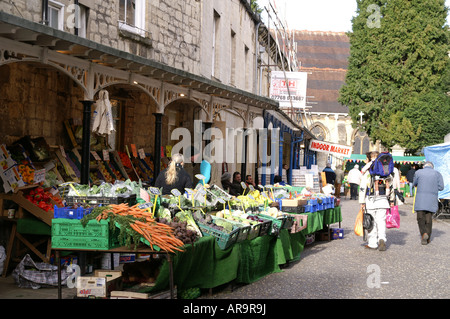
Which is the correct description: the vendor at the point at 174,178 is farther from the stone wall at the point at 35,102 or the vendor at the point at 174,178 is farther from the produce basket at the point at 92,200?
the produce basket at the point at 92,200

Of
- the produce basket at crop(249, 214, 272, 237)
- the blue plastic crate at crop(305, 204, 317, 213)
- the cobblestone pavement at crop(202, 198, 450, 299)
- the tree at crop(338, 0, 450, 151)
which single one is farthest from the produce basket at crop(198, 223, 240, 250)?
the tree at crop(338, 0, 450, 151)

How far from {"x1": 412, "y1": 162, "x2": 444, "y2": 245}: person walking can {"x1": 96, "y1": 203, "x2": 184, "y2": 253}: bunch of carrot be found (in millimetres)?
8290

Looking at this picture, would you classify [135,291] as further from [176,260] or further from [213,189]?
[213,189]

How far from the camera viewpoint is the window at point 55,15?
445 inches

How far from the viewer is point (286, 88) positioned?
25156 mm

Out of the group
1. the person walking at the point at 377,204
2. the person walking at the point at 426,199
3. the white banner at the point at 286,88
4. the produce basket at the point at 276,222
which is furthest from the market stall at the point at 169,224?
the white banner at the point at 286,88

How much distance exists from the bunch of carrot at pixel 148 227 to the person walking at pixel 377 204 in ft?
20.8

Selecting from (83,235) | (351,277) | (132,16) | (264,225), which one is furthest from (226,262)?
(132,16)

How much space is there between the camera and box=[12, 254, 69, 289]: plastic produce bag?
321 inches

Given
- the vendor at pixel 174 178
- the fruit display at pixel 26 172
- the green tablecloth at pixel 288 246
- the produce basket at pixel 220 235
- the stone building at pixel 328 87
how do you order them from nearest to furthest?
the produce basket at pixel 220 235, the fruit display at pixel 26 172, the green tablecloth at pixel 288 246, the vendor at pixel 174 178, the stone building at pixel 328 87

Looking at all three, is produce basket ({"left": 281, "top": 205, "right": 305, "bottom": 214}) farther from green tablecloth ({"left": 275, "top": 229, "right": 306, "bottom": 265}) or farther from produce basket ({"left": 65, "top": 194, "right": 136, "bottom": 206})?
produce basket ({"left": 65, "top": 194, "right": 136, "bottom": 206})

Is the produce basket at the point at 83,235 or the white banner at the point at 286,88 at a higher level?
the white banner at the point at 286,88

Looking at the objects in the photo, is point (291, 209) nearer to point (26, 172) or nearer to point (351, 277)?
point (351, 277)
